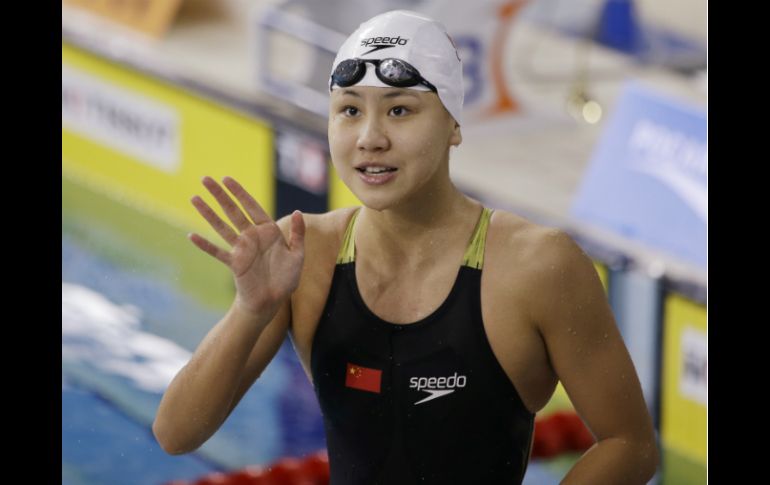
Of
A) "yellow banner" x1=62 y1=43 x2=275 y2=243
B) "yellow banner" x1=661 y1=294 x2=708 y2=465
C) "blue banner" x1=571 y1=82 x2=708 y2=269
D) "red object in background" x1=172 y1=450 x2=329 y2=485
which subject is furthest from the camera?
"yellow banner" x1=62 y1=43 x2=275 y2=243

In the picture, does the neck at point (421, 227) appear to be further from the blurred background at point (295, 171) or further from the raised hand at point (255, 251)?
the blurred background at point (295, 171)

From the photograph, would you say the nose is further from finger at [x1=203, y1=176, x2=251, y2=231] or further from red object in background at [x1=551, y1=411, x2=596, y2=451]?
red object in background at [x1=551, y1=411, x2=596, y2=451]

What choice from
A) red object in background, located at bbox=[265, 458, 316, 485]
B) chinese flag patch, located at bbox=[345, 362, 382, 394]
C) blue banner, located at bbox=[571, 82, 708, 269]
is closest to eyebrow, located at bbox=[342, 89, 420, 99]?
chinese flag patch, located at bbox=[345, 362, 382, 394]

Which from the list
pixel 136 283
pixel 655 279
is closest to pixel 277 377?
pixel 136 283

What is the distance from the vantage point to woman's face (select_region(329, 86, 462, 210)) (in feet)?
7.59

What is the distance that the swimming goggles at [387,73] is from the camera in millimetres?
A: 2336

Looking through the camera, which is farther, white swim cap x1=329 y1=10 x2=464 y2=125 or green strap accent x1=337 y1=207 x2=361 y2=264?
green strap accent x1=337 y1=207 x2=361 y2=264

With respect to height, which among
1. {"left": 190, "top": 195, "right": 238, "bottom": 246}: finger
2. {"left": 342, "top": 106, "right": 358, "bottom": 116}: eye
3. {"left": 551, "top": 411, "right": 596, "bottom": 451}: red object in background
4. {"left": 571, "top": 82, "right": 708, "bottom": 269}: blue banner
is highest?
{"left": 342, "top": 106, "right": 358, "bottom": 116}: eye

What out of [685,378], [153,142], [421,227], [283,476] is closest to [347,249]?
[421,227]

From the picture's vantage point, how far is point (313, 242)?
8.20ft

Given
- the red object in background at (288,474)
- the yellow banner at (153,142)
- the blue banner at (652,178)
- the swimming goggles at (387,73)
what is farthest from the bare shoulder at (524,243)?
the yellow banner at (153,142)

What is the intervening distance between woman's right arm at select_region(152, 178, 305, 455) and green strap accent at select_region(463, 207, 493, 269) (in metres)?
0.26

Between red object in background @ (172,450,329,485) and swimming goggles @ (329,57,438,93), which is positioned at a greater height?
swimming goggles @ (329,57,438,93)

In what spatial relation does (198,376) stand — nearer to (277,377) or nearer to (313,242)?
(313,242)
